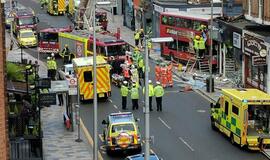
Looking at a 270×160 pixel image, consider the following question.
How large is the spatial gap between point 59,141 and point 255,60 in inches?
542

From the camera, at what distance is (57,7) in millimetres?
96375

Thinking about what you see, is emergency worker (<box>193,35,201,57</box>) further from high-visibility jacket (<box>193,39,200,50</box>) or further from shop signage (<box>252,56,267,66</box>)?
shop signage (<box>252,56,267,66</box>)

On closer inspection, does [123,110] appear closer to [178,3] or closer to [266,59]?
[266,59]

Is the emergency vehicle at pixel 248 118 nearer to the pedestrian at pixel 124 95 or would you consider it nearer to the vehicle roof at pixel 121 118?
the vehicle roof at pixel 121 118

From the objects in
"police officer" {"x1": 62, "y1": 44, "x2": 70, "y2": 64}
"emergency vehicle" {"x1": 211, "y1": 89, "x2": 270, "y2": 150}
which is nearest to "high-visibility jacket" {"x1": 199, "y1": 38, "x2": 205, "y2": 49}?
"police officer" {"x1": 62, "y1": 44, "x2": 70, "y2": 64}

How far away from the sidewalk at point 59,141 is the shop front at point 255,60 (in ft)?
→ 39.0

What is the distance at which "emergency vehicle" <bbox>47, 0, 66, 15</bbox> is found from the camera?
95825 millimetres

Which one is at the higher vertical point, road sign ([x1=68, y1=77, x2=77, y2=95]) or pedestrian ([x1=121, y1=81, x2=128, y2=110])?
road sign ([x1=68, y1=77, x2=77, y2=95])

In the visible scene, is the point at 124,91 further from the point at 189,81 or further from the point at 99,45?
the point at 99,45

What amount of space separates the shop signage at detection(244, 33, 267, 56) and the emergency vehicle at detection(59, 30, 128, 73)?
1074 cm

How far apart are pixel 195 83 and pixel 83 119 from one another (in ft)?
37.8

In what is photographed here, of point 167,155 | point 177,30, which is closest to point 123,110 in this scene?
point 167,155

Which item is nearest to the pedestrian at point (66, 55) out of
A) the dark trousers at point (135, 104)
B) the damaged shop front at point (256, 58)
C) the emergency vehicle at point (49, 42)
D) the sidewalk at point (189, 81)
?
the emergency vehicle at point (49, 42)

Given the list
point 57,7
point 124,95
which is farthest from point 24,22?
point 124,95
